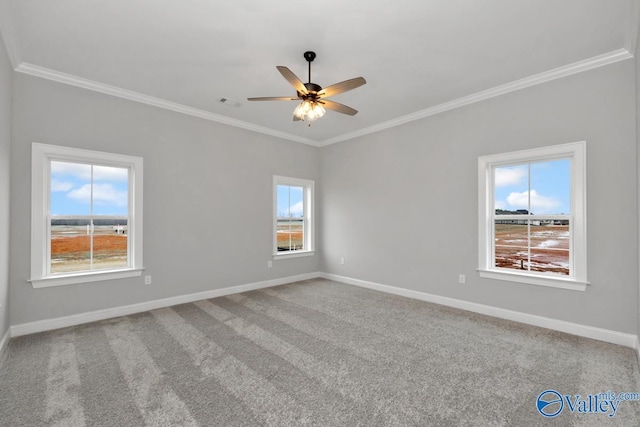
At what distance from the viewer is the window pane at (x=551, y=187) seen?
3273mm

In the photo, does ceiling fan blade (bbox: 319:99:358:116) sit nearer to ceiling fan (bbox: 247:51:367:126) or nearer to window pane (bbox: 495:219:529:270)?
ceiling fan (bbox: 247:51:367:126)

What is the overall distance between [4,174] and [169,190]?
1.60m

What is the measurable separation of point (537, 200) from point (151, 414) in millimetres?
4233

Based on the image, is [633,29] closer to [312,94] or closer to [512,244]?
[512,244]

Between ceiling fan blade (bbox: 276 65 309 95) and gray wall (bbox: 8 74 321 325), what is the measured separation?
2.41m

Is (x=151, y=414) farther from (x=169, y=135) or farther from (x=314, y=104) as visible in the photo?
(x=169, y=135)

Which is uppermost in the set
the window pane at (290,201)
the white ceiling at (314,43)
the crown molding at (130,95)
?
the white ceiling at (314,43)

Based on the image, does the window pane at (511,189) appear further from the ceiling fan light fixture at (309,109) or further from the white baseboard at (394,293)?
the ceiling fan light fixture at (309,109)

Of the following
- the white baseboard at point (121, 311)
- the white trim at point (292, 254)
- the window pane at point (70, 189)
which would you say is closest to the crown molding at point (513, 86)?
the white trim at point (292, 254)

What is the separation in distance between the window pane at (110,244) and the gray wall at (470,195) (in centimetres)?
341

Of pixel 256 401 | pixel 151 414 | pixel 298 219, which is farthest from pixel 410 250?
pixel 151 414

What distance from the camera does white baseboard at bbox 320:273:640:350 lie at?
286 cm

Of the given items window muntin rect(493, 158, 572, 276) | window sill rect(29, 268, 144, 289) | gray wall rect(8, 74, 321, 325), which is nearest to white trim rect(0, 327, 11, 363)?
gray wall rect(8, 74, 321, 325)

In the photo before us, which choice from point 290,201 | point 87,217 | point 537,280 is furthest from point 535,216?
point 87,217
